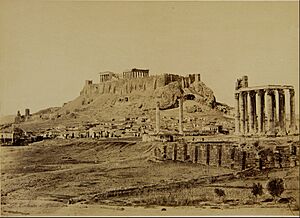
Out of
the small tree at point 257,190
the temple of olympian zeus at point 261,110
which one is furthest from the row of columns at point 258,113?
the small tree at point 257,190

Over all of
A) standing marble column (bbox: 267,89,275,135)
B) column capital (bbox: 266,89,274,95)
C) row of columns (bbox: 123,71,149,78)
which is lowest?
standing marble column (bbox: 267,89,275,135)

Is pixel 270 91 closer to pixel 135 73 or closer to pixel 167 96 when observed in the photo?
pixel 167 96

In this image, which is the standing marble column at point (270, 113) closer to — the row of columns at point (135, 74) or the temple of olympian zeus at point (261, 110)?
the temple of olympian zeus at point (261, 110)

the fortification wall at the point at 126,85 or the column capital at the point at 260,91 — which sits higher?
the fortification wall at the point at 126,85

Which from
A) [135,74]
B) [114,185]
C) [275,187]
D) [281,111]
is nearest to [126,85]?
[135,74]

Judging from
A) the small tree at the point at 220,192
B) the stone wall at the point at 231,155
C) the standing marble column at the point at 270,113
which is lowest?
the small tree at the point at 220,192

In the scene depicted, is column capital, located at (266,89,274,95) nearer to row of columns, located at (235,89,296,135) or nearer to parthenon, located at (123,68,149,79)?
row of columns, located at (235,89,296,135)

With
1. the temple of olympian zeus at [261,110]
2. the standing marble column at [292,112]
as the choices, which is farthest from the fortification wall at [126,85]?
the standing marble column at [292,112]

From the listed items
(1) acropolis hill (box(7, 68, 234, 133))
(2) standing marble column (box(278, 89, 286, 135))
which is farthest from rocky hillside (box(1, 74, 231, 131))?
(2) standing marble column (box(278, 89, 286, 135))
